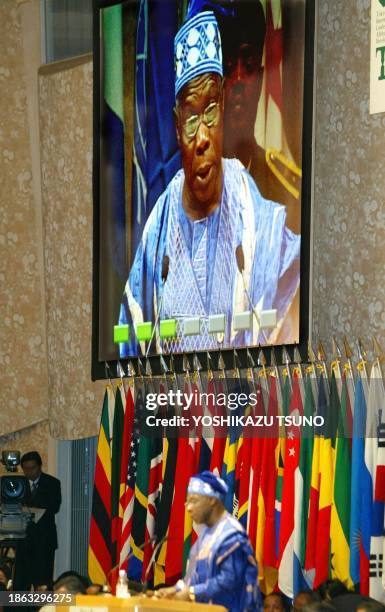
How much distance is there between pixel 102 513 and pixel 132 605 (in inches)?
178

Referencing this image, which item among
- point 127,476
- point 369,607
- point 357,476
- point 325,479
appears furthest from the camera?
point 127,476

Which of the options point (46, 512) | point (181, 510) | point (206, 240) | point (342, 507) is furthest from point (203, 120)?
point (46, 512)

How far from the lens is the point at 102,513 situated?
1020cm

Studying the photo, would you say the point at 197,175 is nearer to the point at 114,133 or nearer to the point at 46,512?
the point at 114,133

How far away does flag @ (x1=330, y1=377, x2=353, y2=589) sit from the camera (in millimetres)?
8242

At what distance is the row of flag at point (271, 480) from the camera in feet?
27.0

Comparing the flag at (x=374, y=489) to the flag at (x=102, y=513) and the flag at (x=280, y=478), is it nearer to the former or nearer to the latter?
the flag at (x=280, y=478)

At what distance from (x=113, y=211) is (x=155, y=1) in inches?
62.1

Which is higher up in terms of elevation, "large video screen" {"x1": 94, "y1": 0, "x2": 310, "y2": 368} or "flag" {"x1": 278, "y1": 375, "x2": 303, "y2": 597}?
"large video screen" {"x1": 94, "y1": 0, "x2": 310, "y2": 368}

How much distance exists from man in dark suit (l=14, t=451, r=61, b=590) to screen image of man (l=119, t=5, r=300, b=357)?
1.56 meters

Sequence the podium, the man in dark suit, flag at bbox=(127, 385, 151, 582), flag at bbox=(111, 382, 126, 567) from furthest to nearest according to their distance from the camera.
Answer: the man in dark suit
flag at bbox=(111, 382, 126, 567)
flag at bbox=(127, 385, 151, 582)
the podium

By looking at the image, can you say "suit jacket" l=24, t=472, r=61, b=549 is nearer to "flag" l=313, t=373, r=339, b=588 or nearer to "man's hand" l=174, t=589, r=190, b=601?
"flag" l=313, t=373, r=339, b=588

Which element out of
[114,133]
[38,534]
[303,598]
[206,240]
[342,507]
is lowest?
[38,534]

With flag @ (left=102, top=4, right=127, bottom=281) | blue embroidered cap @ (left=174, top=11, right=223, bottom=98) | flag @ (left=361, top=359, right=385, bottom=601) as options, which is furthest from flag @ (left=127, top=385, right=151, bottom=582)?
blue embroidered cap @ (left=174, top=11, right=223, bottom=98)
